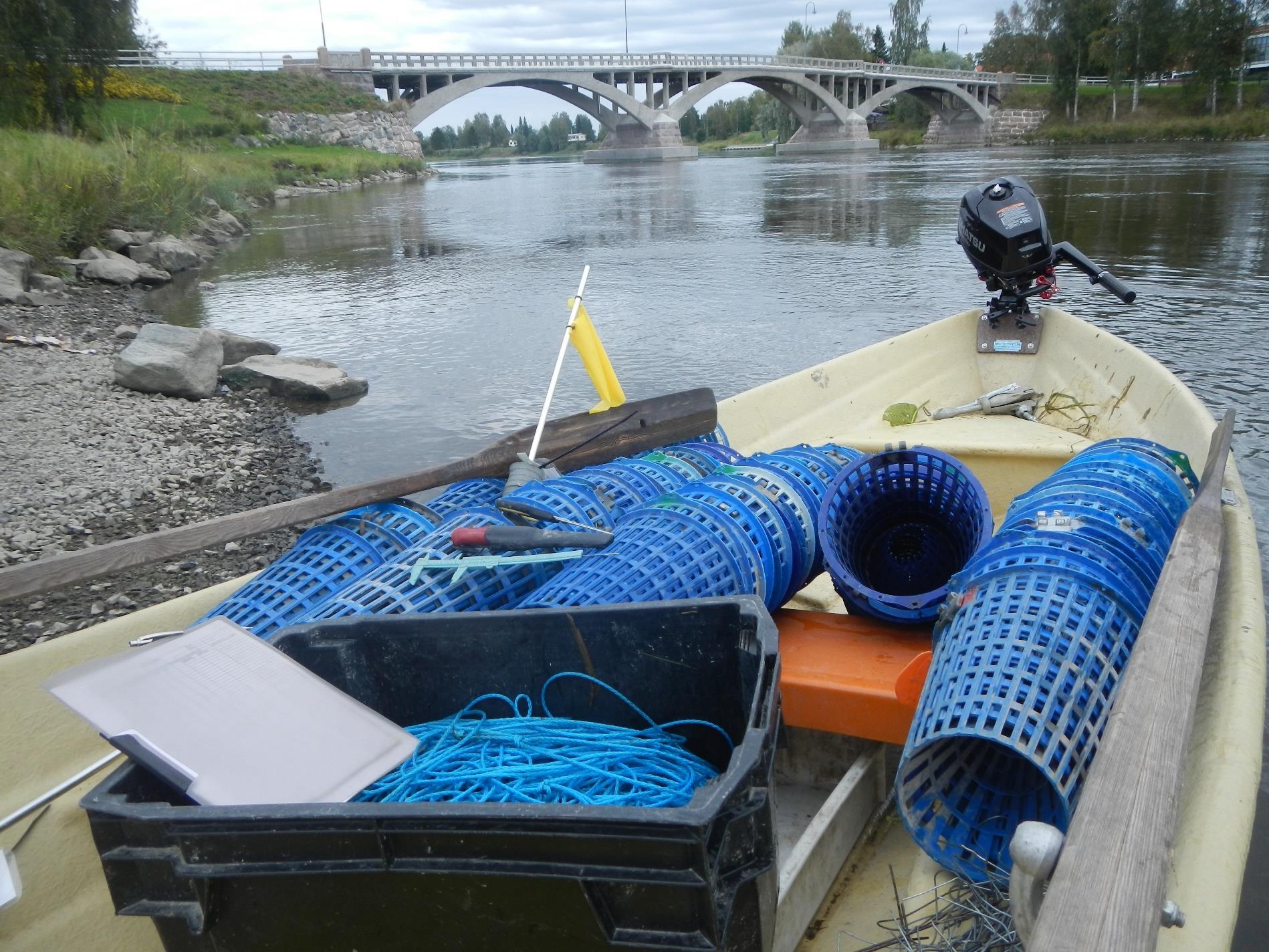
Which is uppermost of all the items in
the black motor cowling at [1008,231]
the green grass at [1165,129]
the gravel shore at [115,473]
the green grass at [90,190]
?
the green grass at [1165,129]

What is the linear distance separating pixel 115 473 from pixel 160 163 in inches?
522

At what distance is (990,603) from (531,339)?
9.97m

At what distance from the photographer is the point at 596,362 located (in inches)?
176

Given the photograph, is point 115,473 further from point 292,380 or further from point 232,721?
point 232,721

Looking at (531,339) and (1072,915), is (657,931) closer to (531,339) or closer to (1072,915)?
(1072,915)

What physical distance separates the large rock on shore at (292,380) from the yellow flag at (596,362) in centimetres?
538

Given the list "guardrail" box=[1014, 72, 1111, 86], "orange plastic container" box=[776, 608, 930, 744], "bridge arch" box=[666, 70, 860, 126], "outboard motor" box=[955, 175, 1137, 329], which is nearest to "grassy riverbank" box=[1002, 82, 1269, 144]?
"guardrail" box=[1014, 72, 1111, 86]

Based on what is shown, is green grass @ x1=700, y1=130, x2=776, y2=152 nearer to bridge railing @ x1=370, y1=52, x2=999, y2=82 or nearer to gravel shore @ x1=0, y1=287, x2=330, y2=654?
bridge railing @ x1=370, y1=52, x2=999, y2=82

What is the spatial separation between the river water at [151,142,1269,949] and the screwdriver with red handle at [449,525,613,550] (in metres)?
2.23

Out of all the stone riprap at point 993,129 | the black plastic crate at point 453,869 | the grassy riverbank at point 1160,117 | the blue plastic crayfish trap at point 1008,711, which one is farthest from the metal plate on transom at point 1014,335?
the stone riprap at point 993,129

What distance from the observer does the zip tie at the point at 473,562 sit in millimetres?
2797

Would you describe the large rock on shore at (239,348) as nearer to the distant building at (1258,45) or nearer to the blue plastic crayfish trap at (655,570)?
the blue plastic crayfish trap at (655,570)

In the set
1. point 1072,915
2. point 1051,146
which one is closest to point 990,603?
point 1072,915

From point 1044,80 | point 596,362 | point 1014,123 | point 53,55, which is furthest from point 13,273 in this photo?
point 1044,80
